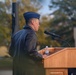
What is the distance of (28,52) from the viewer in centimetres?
365

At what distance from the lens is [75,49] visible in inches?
153

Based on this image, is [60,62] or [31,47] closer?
[31,47]

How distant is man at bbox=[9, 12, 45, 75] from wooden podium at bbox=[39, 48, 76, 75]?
0.13 meters

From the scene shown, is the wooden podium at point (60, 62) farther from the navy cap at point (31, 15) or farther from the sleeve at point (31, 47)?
the navy cap at point (31, 15)

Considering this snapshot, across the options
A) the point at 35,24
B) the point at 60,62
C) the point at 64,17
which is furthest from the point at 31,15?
the point at 64,17

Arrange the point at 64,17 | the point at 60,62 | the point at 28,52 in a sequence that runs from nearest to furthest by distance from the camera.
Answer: the point at 28,52 → the point at 60,62 → the point at 64,17

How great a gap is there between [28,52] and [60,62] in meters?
0.42

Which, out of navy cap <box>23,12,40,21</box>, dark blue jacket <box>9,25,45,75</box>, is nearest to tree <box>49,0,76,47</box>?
navy cap <box>23,12,40,21</box>

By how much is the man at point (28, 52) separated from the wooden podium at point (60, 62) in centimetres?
13

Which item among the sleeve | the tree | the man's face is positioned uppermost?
the tree

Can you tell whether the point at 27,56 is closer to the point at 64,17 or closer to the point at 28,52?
the point at 28,52

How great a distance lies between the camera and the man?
3.68 metres

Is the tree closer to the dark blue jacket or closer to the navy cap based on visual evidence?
the navy cap

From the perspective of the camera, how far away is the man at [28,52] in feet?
12.1
